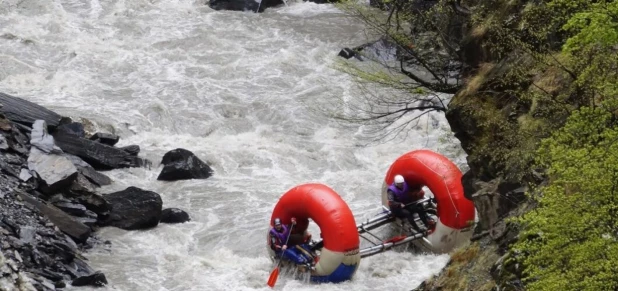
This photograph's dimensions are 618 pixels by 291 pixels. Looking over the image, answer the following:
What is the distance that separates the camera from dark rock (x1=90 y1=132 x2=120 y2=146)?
15938 millimetres

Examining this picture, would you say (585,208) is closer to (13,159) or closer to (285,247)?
(285,247)

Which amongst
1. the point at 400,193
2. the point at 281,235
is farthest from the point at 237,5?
the point at 281,235

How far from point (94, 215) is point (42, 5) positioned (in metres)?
12.5

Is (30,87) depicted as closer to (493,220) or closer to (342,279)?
(342,279)

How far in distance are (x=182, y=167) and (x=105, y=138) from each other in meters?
1.96

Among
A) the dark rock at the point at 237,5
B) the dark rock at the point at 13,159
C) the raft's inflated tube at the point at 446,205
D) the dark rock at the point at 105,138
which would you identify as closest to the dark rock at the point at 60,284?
the dark rock at the point at 13,159

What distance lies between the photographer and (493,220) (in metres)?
8.80

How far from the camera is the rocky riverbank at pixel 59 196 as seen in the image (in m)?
10.3

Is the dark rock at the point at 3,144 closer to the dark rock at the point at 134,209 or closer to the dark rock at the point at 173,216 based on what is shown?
the dark rock at the point at 134,209

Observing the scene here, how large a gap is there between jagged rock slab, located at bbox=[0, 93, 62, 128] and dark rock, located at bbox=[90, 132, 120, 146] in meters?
0.75

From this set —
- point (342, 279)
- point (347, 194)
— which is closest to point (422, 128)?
point (347, 194)

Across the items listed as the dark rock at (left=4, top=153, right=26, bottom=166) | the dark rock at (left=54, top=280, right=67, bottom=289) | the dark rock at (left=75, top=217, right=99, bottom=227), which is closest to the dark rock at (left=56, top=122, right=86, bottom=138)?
the dark rock at (left=4, top=153, right=26, bottom=166)

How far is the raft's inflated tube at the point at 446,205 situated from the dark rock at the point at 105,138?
6736 mm

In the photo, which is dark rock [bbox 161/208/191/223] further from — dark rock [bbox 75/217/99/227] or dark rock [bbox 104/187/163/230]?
dark rock [bbox 75/217/99/227]
